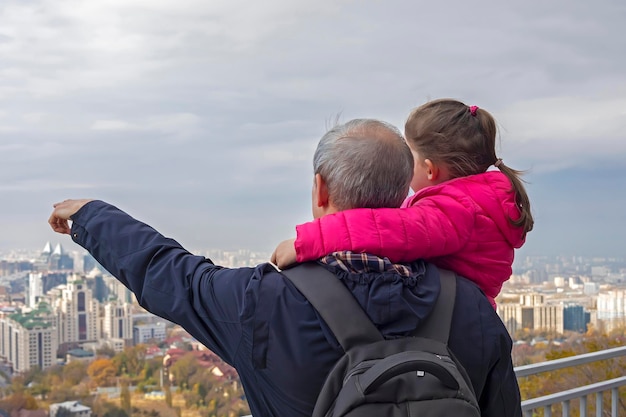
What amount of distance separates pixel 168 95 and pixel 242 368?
16.8ft

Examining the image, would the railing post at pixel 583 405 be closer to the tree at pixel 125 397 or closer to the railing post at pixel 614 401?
the railing post at pixel 614 401

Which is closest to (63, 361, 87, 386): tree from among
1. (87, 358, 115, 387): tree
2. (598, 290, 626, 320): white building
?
(87, 358, 115, 387): tree

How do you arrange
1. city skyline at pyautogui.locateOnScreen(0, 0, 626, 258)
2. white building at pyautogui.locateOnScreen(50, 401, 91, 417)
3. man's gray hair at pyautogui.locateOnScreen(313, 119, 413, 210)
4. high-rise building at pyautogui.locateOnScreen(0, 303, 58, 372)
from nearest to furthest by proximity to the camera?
man's gray hair at pyautogui.locateOnScreen(313, 119, 413, 210), white building at pyautogui.locateOnScreen(50, 401, 91, 417), high-rise building at pyautogui.locateOnScreen(0, 303, 58, 372), city skyline at pyautogui.locateOnScreen(0, 0, 626, 258)

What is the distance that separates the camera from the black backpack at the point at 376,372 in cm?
98

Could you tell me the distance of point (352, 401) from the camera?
0.97 m

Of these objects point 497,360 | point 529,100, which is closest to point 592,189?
point 529,100

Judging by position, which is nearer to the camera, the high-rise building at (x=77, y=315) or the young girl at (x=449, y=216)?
the young girl at (x=449, y=216)

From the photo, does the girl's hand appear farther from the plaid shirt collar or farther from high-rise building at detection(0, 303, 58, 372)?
high-rise building at detection(0, 303, 58, 372)

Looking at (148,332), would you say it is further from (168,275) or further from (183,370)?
(168,275)

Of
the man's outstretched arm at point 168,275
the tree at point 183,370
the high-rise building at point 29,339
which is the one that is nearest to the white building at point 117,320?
the high-rise building at point 29,339

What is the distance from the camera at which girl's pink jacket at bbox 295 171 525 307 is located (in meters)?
1.06

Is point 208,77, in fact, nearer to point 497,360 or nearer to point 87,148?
point 87,148

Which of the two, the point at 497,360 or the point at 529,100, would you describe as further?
the point at 529,100

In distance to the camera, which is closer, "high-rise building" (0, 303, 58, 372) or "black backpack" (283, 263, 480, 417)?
"black backpack" (283, 263, 480, 417)
